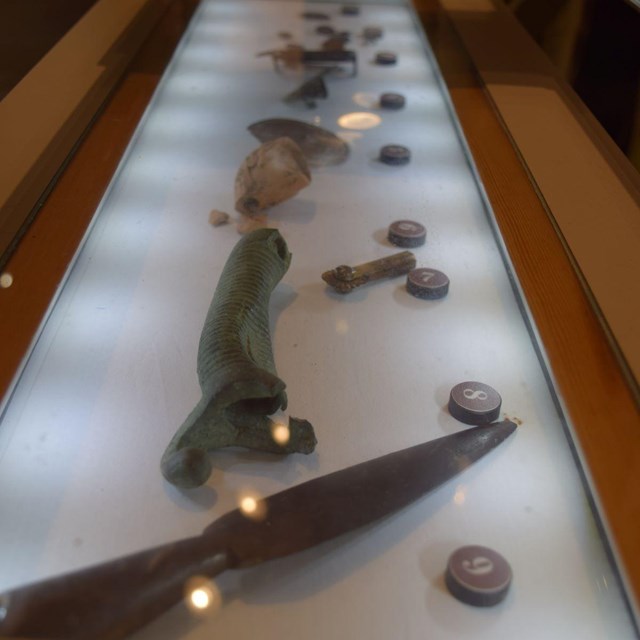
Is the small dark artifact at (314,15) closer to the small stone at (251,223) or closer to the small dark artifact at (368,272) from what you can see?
the small stone at (251,223)

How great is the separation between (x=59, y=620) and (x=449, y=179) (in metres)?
1.63

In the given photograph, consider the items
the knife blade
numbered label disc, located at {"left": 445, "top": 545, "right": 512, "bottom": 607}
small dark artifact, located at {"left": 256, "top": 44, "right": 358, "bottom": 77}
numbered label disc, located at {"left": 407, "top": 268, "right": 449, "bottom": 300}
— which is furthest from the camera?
small dark artifact, located at {"left": 256, "top": 44, "right": 358, "bottom": 77}

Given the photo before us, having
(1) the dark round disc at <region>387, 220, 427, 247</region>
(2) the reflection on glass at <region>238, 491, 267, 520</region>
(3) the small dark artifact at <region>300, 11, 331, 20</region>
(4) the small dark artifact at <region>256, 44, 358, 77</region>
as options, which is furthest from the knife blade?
(3) the small dark artifact at <region>300, 11, 331, 20</region>

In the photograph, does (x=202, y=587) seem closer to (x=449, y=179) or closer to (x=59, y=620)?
(x=59, y=620)

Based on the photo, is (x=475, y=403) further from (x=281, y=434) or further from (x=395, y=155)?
(x=395, y=155)

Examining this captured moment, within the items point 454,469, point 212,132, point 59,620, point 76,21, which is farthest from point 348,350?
point 76,21

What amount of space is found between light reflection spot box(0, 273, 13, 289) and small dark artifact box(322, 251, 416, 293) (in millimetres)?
642

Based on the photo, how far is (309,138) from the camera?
242cm

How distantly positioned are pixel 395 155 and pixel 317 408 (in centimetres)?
113

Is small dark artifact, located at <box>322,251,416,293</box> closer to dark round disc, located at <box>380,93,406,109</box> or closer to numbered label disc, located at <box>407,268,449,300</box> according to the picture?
numbered label disc, located at <box>407,268,449,300</box>

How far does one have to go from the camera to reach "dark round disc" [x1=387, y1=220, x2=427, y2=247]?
6.24ft

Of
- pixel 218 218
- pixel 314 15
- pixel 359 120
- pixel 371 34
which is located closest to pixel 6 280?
pixel 218 218

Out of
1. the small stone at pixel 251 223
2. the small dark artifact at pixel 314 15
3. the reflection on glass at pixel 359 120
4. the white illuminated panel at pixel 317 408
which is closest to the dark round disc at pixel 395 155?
the white illuminated panel at pixel 317 408

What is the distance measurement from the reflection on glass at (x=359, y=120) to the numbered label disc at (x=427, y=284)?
950 mm
